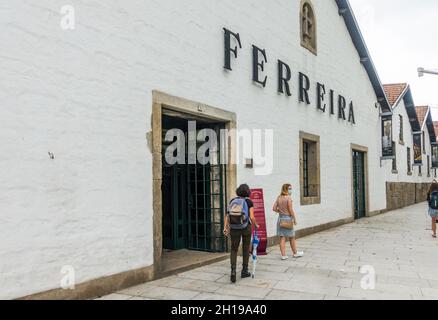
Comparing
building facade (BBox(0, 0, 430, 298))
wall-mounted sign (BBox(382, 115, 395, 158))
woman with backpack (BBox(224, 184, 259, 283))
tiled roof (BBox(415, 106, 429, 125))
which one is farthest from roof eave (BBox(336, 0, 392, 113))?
tiled roof (BBox(415, 106, 429, 125))

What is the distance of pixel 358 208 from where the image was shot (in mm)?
17203

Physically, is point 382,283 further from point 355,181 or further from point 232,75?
point 355,181

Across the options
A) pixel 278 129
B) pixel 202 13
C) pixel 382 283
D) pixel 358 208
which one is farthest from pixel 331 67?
pixel 382 283

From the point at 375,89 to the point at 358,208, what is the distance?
5758mm

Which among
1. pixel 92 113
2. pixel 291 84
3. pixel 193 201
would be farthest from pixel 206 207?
pixel 291 84

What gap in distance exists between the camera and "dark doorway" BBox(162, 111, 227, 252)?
28.1 ft

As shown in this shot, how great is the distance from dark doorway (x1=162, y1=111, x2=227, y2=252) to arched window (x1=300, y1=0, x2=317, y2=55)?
557cm

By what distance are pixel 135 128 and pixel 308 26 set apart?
8842 millimetres

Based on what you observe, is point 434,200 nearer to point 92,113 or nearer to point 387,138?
point 387,138

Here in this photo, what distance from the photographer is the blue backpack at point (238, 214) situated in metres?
6.40

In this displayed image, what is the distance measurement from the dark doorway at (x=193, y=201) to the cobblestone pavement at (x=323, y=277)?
0.96 m

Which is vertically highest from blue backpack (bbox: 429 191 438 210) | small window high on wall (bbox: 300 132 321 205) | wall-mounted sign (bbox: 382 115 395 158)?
wall-mounted sign (bbox: 382 115 395 158)

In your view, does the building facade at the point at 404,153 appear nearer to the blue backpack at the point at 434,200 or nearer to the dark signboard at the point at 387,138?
the dark signboard at the point at 387,138

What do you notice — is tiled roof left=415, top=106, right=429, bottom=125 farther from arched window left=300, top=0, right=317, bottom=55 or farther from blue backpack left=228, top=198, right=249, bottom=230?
blue backpack left=228, top=198, right=249, bottom=230
